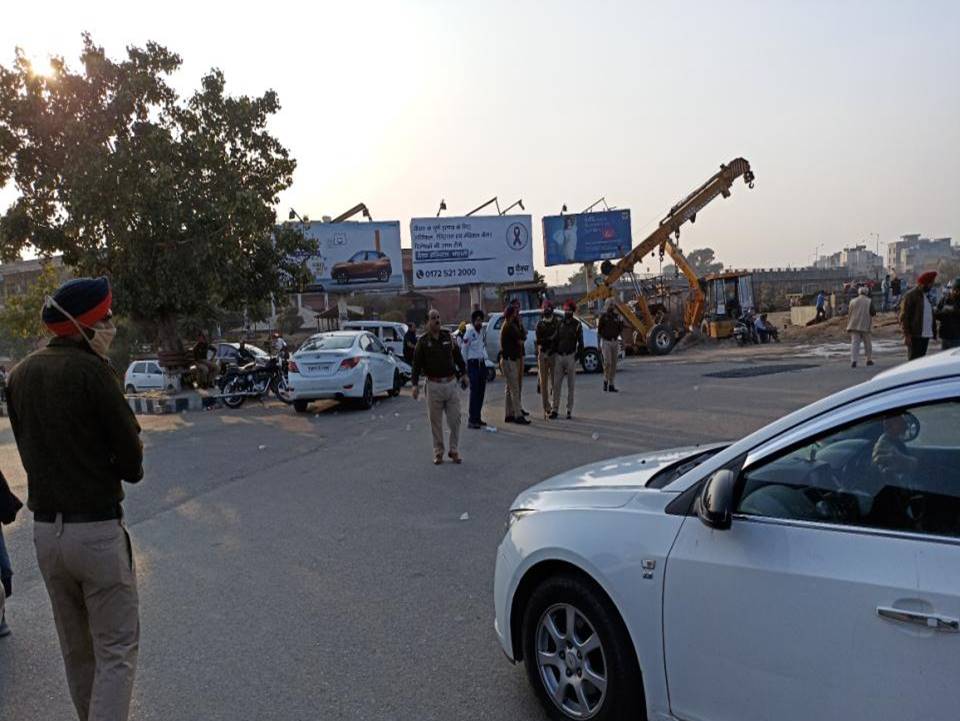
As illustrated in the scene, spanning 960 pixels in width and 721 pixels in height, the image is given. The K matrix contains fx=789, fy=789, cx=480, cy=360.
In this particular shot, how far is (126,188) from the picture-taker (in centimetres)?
1775

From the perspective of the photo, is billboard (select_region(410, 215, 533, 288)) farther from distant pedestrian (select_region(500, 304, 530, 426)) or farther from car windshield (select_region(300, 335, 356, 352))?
distant pedestrian (select_region(500, 304, 530, 426))

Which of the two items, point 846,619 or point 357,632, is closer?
point 846,619

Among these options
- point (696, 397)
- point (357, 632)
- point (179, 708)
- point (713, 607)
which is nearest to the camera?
point (713, 607)

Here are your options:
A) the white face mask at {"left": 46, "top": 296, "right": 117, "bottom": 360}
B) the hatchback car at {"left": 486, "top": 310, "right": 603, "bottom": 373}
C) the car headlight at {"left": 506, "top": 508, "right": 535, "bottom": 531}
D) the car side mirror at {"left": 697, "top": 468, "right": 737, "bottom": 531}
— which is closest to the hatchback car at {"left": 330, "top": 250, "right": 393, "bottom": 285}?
the hatchback car at {"left": 486, "top": 310, "right": 603, "bottom": 373}

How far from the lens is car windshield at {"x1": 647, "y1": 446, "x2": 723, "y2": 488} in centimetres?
353

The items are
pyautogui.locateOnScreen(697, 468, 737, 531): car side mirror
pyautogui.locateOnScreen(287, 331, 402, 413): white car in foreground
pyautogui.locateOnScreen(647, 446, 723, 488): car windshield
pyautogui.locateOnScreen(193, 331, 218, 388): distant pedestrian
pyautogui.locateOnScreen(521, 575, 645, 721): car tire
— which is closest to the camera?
pyautogui.locateOnScreen(697, 468, 737, 531): car side mirror

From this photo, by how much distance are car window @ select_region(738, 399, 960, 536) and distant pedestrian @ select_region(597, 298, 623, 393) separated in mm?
12942

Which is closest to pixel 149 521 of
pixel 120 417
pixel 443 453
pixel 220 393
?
pixel 443 453

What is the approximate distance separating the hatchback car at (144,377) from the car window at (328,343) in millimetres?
9391

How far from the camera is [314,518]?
7.46 metres

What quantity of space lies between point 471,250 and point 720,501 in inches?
1404

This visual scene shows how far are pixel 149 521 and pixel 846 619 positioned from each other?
6878mm

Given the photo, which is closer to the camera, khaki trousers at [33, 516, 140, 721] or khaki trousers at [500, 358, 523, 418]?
Answer: khaki trousers at [33, 516, 140, 721]

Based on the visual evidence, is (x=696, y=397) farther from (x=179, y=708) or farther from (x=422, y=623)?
(x=179, y=708)
